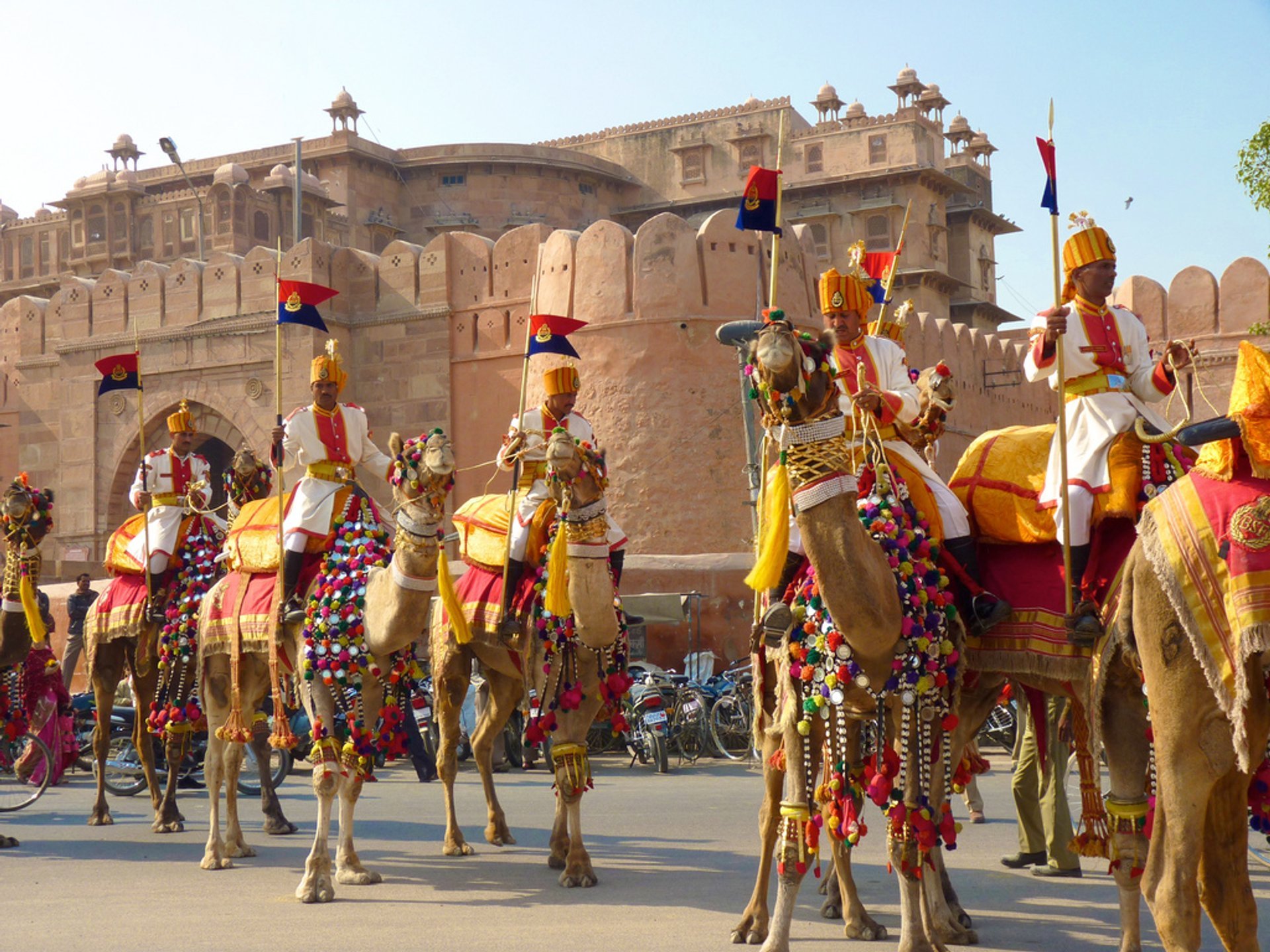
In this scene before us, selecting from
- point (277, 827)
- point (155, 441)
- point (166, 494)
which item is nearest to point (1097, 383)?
point (277, 827)

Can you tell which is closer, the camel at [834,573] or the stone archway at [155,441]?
the camel at [834,573]

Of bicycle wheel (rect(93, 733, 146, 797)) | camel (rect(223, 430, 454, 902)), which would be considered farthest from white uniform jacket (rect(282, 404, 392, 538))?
bicycle wheel (rect(93, 733, 146, 797))

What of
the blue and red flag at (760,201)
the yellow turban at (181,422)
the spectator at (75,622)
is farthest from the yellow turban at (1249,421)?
the spectator at (75,622)

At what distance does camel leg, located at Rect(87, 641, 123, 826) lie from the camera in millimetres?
11195

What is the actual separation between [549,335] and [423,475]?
8.73 ft

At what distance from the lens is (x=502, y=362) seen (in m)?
26.1

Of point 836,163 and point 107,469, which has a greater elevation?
point 836,163

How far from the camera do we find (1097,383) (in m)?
6.70

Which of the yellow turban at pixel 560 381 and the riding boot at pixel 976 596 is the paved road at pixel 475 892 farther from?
the yellow turban at pixel 560 381

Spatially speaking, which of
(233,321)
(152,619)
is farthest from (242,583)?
(233,321)

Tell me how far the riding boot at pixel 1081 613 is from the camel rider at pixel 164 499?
683 cm

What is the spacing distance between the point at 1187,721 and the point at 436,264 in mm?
22771

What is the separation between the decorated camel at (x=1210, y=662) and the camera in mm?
4727

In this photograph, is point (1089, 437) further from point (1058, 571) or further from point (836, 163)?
point (836, 163)
